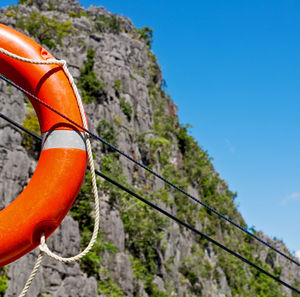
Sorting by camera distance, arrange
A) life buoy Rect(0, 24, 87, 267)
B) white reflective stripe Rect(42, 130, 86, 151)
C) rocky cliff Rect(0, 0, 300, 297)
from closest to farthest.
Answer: life buoy Rect(0, 24, 87, 267), white reflective stripe Rect(42, 130, 86, 151), rocky cliff Rect(0, 0, 300, 297)

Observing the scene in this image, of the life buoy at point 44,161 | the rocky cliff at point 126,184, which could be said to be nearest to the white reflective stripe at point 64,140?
the life buoy at point 44,161

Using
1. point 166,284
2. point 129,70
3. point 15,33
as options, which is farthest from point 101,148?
point 15,33

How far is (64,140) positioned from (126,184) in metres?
9.68

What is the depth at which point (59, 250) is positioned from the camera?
8.47 meters

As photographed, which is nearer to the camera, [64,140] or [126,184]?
[64,140]

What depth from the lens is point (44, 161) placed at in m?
2.43

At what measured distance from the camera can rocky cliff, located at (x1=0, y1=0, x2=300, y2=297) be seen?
8766 millimetres

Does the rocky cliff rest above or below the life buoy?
A: above

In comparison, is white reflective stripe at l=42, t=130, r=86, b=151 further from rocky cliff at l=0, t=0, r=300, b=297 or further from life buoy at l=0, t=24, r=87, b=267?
rocky cliff at l=0, t=0, r=300, b=297

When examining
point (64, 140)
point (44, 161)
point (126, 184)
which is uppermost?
point (126, 184)

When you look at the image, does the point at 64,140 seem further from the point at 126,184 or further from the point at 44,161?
the point at 126,184

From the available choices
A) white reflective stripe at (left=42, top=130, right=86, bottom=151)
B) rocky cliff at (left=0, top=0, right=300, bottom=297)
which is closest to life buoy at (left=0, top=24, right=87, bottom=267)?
white reflective stripe at (left=42, top=130, right=86, bottom=151)

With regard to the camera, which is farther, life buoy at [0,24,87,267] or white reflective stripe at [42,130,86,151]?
white reflective stripe at [42,130,86,151]

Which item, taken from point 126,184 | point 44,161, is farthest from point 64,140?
point 126,184
